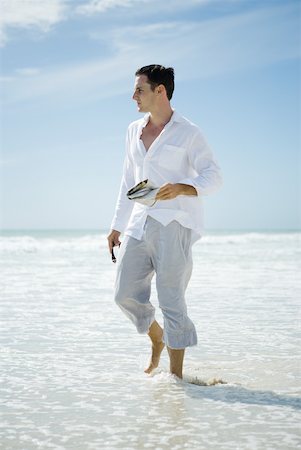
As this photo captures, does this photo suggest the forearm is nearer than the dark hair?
Yes

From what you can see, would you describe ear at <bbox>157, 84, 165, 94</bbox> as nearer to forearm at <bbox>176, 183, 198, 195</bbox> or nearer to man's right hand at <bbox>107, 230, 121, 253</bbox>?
forearm at <bbox>176, 183, 198, 195</bbox>

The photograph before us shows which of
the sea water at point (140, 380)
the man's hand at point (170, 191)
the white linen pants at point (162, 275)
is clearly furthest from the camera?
the white linen pants at point (162, 275)

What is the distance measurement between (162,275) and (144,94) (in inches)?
45.5

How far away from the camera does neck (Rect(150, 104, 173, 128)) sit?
396 centimetres

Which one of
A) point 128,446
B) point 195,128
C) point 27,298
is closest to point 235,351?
point 195,128

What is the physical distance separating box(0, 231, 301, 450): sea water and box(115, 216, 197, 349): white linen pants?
1.18 ft

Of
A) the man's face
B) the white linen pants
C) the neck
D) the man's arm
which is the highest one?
the man's face

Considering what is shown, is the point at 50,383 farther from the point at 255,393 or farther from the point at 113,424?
the point at 255,393

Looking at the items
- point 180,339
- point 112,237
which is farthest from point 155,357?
point 112,237

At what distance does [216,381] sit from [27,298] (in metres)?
4.46

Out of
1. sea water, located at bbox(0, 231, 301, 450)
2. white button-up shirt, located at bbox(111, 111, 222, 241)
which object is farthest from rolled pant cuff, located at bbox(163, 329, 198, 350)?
white button-up shirt, located at bbox(111, 111, 222, 241)

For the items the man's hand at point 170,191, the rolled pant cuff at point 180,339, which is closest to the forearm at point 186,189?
the man's hand at point 170,191

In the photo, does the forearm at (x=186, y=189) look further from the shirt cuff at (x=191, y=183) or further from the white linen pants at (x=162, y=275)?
the white linen pants at (x=162, y=275)

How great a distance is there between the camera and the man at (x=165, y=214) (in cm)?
379
